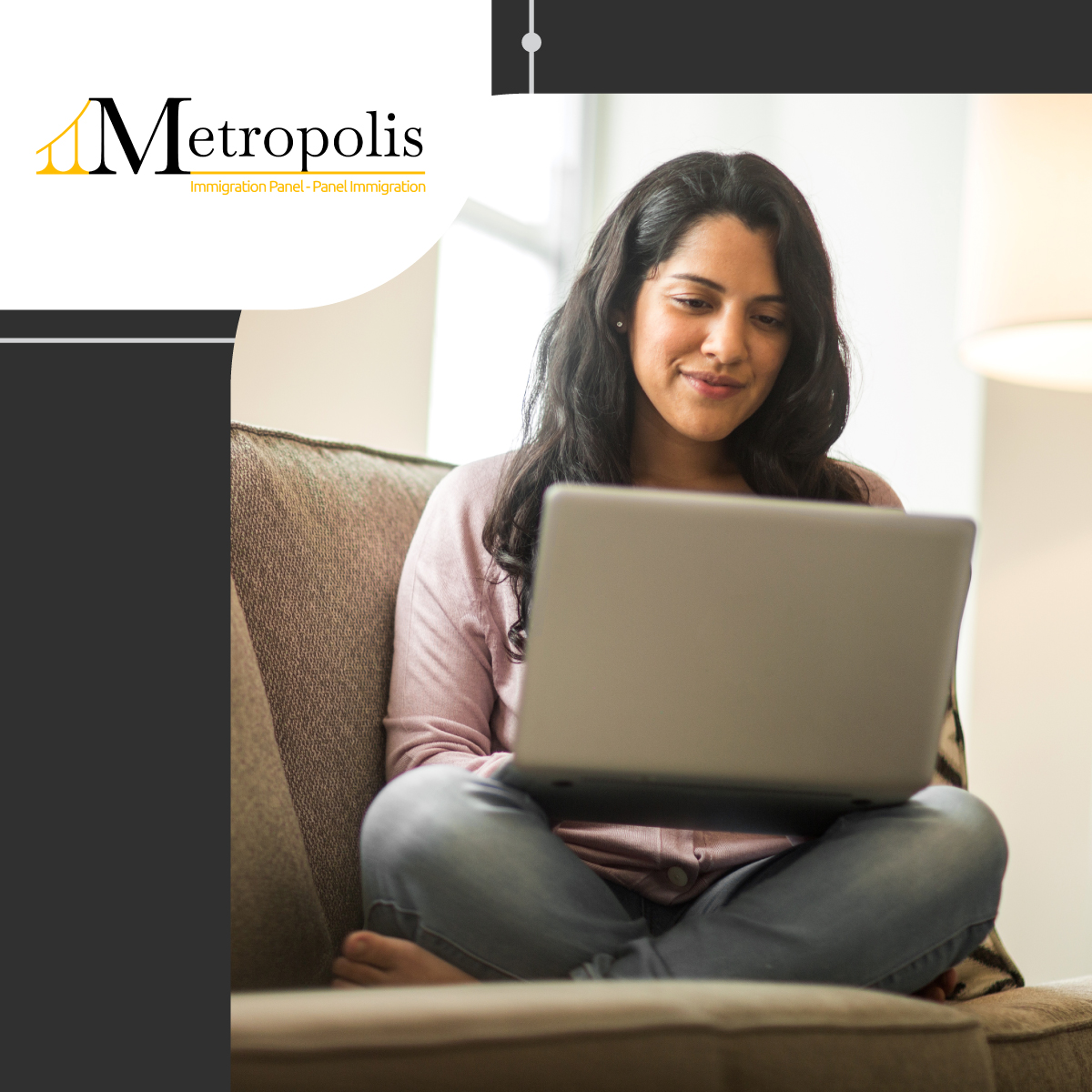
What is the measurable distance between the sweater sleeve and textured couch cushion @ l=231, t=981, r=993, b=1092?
1.26 feet

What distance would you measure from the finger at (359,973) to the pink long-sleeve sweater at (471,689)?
0.19 meters

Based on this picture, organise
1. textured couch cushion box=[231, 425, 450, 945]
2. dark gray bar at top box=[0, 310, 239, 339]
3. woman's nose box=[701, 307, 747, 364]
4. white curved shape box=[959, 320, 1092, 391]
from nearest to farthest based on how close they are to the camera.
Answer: dark gray bar at top box=[0, 310, 239, 339], textured couch cushion box=[231, 425, 450, 945], woman's nose box=[701, 307, 747, 364], white curved shape box=[959, 320, 1092, 391]

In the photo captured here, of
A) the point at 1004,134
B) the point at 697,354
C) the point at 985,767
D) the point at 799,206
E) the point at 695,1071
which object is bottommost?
the point at 985,767

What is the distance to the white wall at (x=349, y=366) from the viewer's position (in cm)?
158

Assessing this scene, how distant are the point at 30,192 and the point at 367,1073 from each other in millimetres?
502

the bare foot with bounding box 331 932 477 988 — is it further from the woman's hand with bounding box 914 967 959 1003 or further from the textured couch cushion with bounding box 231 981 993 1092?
the woman's hand with bounding box 914 967 959 1003

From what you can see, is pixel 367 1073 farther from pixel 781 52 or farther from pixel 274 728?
pixel 781 52

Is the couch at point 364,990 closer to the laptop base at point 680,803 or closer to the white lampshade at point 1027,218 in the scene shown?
the laptop base at point 680,803

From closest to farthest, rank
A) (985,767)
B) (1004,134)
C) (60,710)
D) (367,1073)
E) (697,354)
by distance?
(367,1073)
(60,710)
(697,354)
(1004,134)
(985,767)

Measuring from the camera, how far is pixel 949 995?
2.71ft

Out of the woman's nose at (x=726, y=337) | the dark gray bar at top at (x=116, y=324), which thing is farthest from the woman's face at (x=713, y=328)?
the dark gray bar at top at (x=116, y=324)

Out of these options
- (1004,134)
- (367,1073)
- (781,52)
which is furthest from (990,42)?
(367,1073)

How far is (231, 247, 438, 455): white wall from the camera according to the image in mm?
1578

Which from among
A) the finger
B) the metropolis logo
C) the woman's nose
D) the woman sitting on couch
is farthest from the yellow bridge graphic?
the woman's nose
